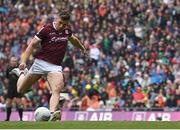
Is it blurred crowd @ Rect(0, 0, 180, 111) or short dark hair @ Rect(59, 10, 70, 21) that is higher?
blurred crowd @ Rect(0, 0, 180, 111)

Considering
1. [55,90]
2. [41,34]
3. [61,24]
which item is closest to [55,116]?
[55,90]

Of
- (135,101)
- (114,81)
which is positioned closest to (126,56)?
(114,81)

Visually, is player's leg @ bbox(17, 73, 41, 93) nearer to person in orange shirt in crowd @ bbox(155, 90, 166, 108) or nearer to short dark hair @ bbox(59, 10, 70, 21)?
short dark hair @ bbox(59, 10, 70, 21)

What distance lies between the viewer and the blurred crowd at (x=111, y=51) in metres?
28.1

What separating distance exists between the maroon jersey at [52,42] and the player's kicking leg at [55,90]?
0.99ft

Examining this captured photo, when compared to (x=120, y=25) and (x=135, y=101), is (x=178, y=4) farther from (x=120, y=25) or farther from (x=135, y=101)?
(x=135, y=101)

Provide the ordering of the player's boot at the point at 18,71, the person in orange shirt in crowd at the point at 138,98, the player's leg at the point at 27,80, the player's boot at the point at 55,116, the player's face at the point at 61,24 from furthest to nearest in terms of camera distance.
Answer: the person in orange shirt in crowd at the point at 138,98, the player's boot at the point at 18,71, the player's leg at the point at 27,80, the player's face at the point at 61,24, the player's boot at the point at 55,116

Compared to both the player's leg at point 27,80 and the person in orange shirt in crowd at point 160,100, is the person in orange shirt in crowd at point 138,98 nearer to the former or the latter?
the person in orange shirt in crowd at point 160,100

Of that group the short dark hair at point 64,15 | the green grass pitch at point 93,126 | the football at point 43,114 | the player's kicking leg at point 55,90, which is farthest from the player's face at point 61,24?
the green grass pitch at point 93,126

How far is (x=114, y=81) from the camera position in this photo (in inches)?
1167

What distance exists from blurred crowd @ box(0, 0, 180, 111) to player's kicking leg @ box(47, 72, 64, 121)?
10136 mm

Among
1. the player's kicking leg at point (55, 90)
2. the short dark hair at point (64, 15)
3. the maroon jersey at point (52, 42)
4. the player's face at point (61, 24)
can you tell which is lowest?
the player's kicking leg at point (55, 90)

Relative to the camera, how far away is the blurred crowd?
28062mm

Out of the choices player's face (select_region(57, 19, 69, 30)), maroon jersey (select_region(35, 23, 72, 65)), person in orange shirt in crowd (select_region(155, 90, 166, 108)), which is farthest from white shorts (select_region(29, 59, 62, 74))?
person in orange shirt in crowd (select_region(155, 90, 166, 108))
